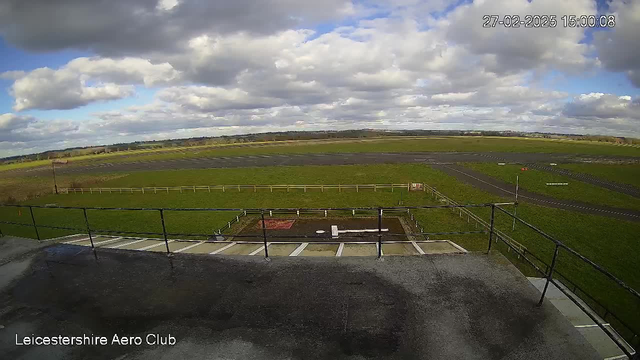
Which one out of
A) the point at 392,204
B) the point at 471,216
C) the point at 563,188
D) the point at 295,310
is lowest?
the point at 563,188

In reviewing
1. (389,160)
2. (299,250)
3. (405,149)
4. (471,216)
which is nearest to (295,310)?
(299,250)

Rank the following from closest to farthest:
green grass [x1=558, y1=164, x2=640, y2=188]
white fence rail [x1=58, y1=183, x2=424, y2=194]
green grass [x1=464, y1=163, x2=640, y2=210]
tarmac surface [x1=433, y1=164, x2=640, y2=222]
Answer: tarmac surface [x1=433, y1=164, x2=640, y2=222] → green grass [x1=464, y1=163, x2=640, y2=210] → white fence rail [x1=58, y1=183, x2=424, y2=194] → green grass [x1=558, y1=164, x2=640, y2=188]

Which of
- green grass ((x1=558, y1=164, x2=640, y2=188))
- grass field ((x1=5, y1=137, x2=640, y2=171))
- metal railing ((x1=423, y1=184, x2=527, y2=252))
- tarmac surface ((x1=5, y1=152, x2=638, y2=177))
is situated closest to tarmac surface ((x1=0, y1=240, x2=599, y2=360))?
metal railing ((x1=423, y1=184, x2=527, y2=252))

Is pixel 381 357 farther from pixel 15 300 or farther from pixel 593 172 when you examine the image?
pixel 593 172

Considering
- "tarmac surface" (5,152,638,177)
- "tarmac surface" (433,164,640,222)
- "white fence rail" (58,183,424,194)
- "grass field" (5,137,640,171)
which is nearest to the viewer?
"tarmac surface" (433,164,640,222)

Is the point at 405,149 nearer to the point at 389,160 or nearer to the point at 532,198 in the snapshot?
the point at 389,160

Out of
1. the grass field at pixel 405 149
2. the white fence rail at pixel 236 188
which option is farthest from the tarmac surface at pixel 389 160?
the white fence rail at pixel 236 188

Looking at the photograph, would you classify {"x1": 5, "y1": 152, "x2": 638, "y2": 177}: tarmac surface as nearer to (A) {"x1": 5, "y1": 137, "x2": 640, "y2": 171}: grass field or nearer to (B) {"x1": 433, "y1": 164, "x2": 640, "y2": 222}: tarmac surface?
(A) {"x1": 5, "y1": 137, "x2": 640, "y2": 171}: grass field
